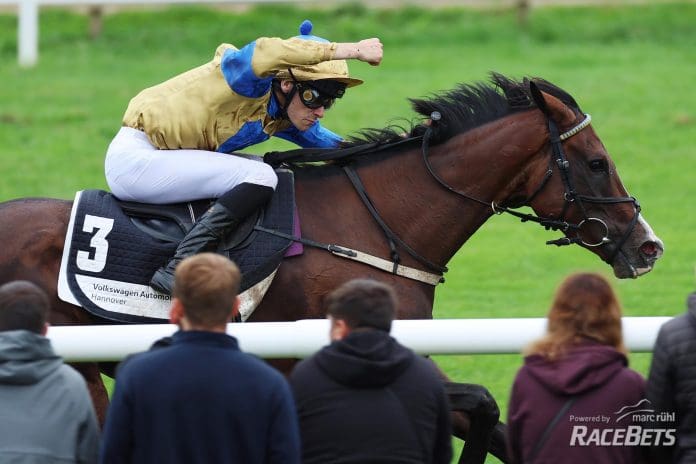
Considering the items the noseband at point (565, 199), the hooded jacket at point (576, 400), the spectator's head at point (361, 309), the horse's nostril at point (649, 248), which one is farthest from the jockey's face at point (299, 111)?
the hooded jacket at point (576, 400)

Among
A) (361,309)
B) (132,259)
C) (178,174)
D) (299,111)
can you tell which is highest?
(299,111)

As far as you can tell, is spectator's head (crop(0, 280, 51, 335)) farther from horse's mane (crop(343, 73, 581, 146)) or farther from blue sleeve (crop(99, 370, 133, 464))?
horse's mane (crop(343, 73, 581, 146))

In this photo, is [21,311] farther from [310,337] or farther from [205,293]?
[310,337]

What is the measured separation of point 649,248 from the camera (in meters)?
5.82

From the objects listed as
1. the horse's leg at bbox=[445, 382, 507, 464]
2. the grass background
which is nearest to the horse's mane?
the horse's leg at bbox=[445, 382, 507, 464]

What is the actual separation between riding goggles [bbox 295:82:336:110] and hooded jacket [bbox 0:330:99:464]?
86.1 inches

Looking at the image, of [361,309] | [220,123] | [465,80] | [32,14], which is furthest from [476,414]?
[32,14]

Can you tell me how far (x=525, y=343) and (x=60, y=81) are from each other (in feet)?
42.1

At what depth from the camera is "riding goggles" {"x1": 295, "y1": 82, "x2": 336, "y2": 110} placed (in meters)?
5.80

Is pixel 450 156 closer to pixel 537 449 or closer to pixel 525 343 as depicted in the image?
pixel 525 343

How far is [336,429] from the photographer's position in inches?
154

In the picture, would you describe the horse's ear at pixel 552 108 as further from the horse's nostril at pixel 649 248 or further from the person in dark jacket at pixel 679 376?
the person in dark jacket at pixel 679 376

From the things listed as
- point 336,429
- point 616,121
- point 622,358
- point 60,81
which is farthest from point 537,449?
point 60,81

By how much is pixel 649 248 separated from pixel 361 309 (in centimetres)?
228
